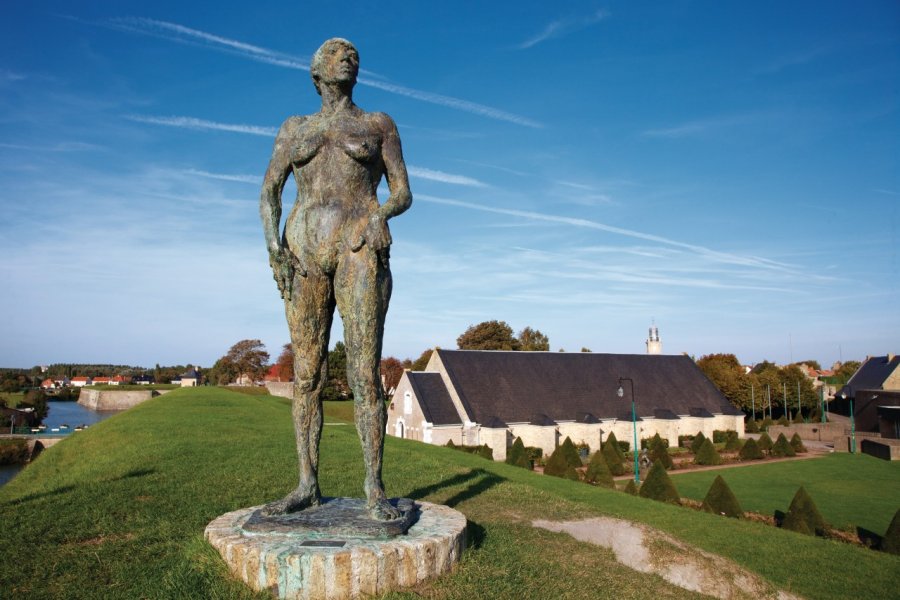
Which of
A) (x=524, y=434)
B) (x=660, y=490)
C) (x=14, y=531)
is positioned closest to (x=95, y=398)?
(x=524, y=434)

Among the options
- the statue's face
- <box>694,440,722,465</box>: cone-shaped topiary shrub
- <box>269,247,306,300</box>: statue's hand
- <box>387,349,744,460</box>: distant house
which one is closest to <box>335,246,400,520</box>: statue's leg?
<box>269,247,306,300</box>: statue's hand

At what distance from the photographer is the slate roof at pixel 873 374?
56.2 m

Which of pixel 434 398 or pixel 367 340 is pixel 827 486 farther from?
pixel 367 340

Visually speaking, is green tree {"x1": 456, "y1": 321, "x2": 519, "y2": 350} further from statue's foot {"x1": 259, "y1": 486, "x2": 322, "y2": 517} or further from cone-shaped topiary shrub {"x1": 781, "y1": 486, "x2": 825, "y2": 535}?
statue's foot {"x1": 259, "y1": 486, "x2": 322, "y2": 517}

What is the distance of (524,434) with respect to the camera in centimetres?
3981

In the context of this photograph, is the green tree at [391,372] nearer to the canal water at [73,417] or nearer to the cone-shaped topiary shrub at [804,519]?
the canal water at [73,417]

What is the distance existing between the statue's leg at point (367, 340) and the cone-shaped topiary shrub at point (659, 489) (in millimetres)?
18825

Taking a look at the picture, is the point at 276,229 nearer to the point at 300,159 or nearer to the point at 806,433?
the point at 300,159

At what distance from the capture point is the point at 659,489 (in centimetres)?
2236

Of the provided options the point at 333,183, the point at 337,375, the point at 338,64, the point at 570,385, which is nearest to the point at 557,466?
the point at 570,385

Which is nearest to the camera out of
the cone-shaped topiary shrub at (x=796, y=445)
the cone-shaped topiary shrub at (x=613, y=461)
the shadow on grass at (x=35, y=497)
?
the shadow on grass at (x=35, y=497)

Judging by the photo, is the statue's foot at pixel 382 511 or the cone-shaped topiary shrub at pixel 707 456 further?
the cone-shaped topiary shrub at pixel 707 456

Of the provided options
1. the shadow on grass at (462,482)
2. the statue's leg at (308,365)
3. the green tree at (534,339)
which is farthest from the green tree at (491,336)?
the statue's leg at (308,365)

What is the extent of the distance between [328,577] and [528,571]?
210 centimetres
